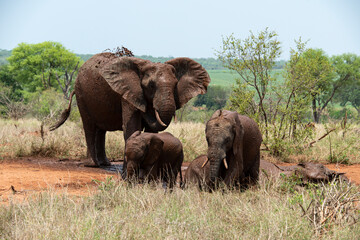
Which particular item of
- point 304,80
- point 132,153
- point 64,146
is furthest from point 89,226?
point 304,80

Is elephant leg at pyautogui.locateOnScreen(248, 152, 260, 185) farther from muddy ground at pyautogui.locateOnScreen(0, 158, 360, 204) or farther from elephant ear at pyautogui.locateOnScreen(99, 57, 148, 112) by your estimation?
elephant ear at pyautogui.locateOnScreen(99, 57, 148, 112)

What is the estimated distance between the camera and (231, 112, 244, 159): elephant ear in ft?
21.0

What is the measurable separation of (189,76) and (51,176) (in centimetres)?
323

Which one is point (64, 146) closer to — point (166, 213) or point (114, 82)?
point (114, 82)

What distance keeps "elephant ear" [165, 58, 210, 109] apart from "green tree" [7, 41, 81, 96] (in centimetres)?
4619

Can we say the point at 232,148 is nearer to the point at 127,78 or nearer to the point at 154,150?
the point at 154,150

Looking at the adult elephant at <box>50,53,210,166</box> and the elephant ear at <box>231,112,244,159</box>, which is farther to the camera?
the adult elephant at <box>50,53,210,166</box>

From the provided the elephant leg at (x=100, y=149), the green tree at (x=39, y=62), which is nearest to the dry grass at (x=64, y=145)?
the elephant leg at (x=100, y=149)

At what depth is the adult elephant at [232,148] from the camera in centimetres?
620

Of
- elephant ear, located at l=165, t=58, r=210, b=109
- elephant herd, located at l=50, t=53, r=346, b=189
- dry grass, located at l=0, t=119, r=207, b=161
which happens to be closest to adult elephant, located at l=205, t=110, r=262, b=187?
elephant herd, located at l=50, t=53, r=346, b=189

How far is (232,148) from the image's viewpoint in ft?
21.2

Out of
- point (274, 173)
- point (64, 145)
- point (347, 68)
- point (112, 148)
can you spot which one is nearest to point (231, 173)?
point (274, 173)

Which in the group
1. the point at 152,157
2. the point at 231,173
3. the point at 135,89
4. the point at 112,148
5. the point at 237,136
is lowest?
the point at 112,148

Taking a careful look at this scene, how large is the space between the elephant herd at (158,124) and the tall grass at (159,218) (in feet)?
1.79
